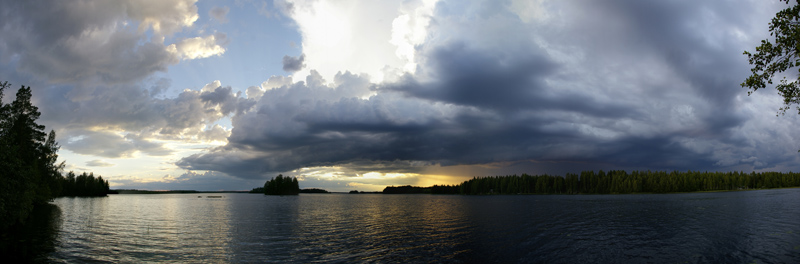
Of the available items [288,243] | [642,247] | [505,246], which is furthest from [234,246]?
[642,247]

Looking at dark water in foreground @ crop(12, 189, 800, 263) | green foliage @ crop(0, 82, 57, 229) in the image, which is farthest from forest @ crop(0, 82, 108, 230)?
dark water in foreground @ crop(12, 189, 800, 263)

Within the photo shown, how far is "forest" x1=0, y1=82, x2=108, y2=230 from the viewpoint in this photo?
37.6 meters

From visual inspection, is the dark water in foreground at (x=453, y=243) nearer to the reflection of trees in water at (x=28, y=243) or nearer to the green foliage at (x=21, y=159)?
the reflection of trees in water at (x=28, y=243)

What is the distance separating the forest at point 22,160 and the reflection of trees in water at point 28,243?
1.85 m

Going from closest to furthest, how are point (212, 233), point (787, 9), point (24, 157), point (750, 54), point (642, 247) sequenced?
point (787, 9) → point (750, 54) → point (642, 247) → point (212, 233) → point (24, 157)

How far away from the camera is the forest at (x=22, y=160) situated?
37594 mm

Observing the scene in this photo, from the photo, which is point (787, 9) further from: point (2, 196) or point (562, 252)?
point (2, 196)

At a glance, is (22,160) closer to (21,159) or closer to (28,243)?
(28,243)

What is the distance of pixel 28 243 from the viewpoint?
44.8 m

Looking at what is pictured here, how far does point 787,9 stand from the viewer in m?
21.6

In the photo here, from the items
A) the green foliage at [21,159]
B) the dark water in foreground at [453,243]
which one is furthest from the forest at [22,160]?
the dark water in foreground at [453,243]

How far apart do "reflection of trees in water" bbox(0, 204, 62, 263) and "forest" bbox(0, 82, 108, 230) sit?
185 centimetres

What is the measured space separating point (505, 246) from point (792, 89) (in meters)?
29.7

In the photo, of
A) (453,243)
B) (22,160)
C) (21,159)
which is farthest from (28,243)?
(453,243)
